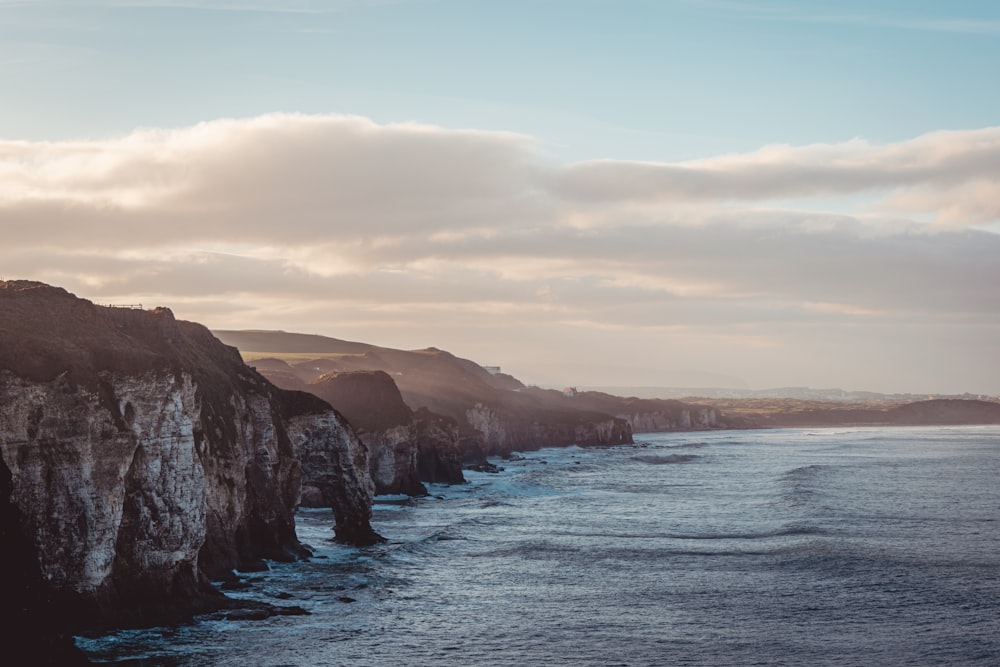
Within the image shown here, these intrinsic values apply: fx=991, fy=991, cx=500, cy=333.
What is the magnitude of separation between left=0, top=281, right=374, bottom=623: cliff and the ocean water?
8.88ft

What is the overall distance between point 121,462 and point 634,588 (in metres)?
27.6

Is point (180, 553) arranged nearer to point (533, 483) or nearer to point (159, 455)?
point (159, 455)

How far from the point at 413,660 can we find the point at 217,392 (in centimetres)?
2580

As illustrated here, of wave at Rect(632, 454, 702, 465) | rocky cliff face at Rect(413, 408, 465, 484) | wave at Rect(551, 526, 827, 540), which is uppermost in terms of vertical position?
rocky cliff face at Rect(413, 408, 465, 484)

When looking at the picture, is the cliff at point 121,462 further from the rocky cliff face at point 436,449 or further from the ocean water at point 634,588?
the rocky cliff face at point 436,449

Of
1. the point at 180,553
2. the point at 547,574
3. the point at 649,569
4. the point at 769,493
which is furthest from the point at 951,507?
the point at 180,553

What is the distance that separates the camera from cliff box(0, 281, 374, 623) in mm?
38062

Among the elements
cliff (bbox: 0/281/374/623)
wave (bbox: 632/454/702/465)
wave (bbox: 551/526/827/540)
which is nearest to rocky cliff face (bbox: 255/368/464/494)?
wave (bbox: 551/526/827/540)

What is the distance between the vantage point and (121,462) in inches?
1620

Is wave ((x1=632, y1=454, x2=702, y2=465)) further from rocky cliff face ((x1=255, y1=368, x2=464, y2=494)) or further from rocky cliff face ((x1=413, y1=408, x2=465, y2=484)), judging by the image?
rocky cliff face ((x1=255, y1=368, x2=464, y2=494))

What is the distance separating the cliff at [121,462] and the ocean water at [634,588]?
2.71m

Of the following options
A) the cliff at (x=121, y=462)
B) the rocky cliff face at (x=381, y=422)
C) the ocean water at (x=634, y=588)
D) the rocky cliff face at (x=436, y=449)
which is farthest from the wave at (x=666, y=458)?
the cliff at (x=121, y=462)

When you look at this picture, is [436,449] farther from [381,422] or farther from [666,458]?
[666,458]

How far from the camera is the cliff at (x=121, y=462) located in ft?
125
